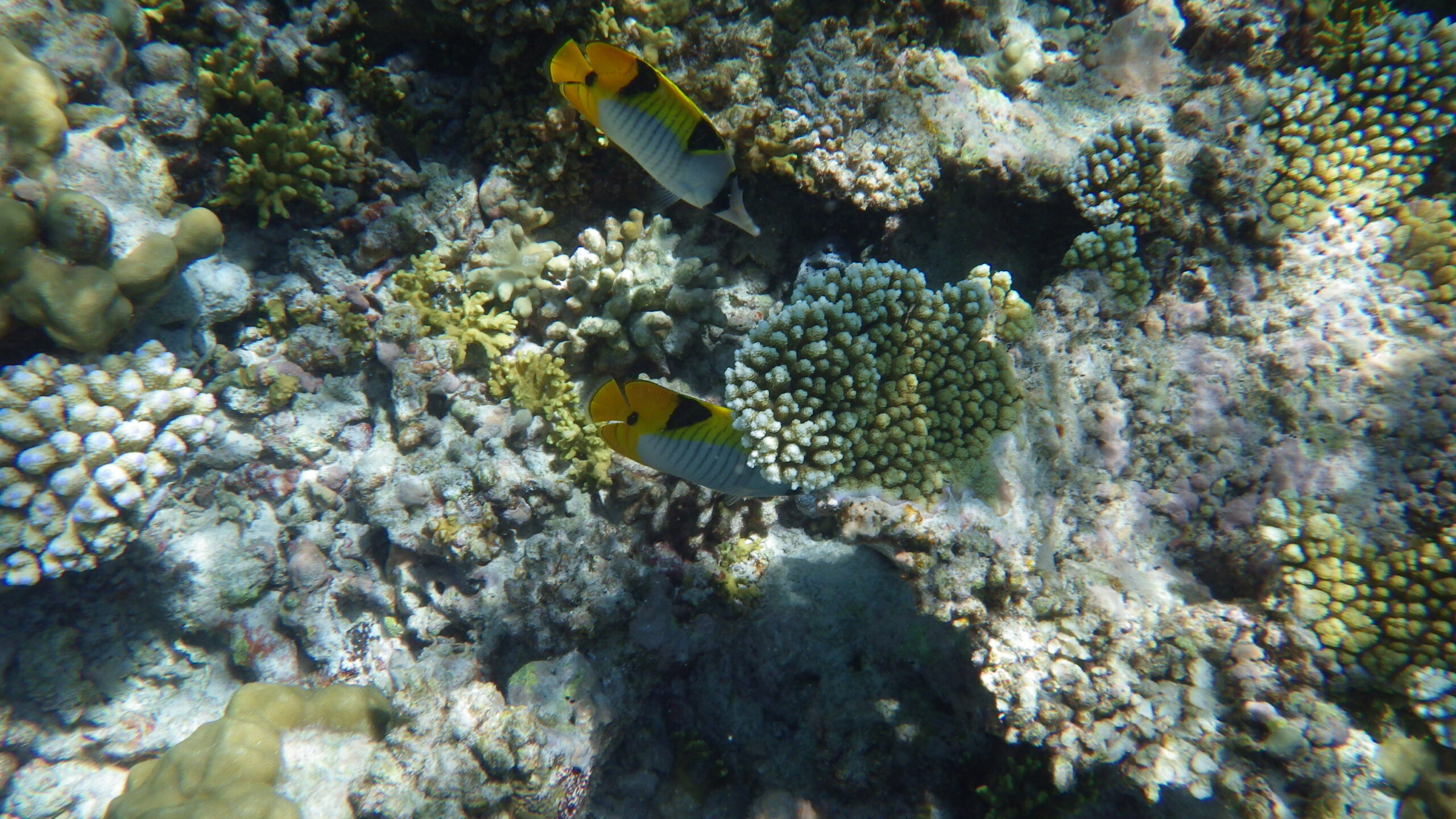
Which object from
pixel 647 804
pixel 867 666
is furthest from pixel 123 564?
pixel 867 666

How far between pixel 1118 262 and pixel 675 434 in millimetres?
3015

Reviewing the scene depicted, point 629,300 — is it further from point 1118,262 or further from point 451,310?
point 1118,262

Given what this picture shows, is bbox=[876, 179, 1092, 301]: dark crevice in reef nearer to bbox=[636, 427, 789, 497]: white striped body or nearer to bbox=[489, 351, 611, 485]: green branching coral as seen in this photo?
bbox=[636, 427, 789, 497]: white striped body

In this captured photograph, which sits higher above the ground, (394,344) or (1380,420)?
(1380,420)

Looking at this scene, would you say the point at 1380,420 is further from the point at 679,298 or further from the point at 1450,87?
the point at 679,298

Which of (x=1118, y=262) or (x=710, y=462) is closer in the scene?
(x=710, y=462)

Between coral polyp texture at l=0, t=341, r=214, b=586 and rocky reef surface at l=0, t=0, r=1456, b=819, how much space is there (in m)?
0.02

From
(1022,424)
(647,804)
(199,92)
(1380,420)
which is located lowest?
(647,804)

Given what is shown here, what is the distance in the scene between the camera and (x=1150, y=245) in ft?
12.1

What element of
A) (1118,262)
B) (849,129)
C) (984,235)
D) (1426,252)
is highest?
(1426,252)

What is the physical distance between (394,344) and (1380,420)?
5.72 m

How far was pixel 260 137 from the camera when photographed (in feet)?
12.2

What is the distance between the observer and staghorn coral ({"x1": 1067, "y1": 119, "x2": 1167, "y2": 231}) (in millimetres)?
3617

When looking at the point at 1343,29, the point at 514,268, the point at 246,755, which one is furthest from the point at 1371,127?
the point at 246,755
